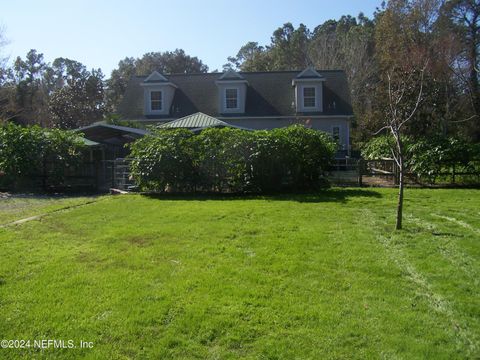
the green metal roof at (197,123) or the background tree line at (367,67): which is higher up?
the background tree line at (367,67)

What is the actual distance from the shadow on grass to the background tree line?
6.78 meters

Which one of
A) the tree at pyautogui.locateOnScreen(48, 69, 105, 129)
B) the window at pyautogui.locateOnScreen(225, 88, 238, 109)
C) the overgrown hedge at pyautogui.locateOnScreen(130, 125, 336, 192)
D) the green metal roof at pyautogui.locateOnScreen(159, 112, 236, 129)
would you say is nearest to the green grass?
the overgrown hedge at pyautogui.locateOnScreen(130, 125, 336, 192)

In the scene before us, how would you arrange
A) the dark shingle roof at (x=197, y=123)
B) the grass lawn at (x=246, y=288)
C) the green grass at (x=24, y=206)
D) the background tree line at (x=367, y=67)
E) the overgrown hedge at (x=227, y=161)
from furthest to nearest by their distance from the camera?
the background tree line at (x=367, y=67), the dark shingle roof at (x=197, y=123), the overgrown hedge at (x=227, y=161), the green grass at (x=24, y=206), the grass lawn at (x=246, y=288)

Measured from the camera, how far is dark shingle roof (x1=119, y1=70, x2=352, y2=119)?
27.4m

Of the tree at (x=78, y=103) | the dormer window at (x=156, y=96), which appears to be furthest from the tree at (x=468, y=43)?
the tree at (x=78, y=103)

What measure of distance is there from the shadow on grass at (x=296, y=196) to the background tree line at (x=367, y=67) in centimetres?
678

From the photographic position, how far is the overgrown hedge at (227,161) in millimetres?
13312

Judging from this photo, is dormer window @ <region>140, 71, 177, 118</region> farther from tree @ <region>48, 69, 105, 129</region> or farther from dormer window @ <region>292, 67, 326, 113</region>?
tree @ <region>48, 69, 105, 129</region>

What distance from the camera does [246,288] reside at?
15.5 ft

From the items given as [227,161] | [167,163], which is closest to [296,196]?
[227,161]

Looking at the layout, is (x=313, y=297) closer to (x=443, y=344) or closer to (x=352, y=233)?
(x=443, y=344)

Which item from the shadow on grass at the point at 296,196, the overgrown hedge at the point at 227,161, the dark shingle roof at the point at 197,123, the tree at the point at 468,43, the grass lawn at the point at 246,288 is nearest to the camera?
the grass lawn at the point at 246,288

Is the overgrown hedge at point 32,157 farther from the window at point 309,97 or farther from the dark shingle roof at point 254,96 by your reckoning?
the window at point 309,97

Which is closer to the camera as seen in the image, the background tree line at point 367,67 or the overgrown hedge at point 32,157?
the overgrown hedge at point 32,157
